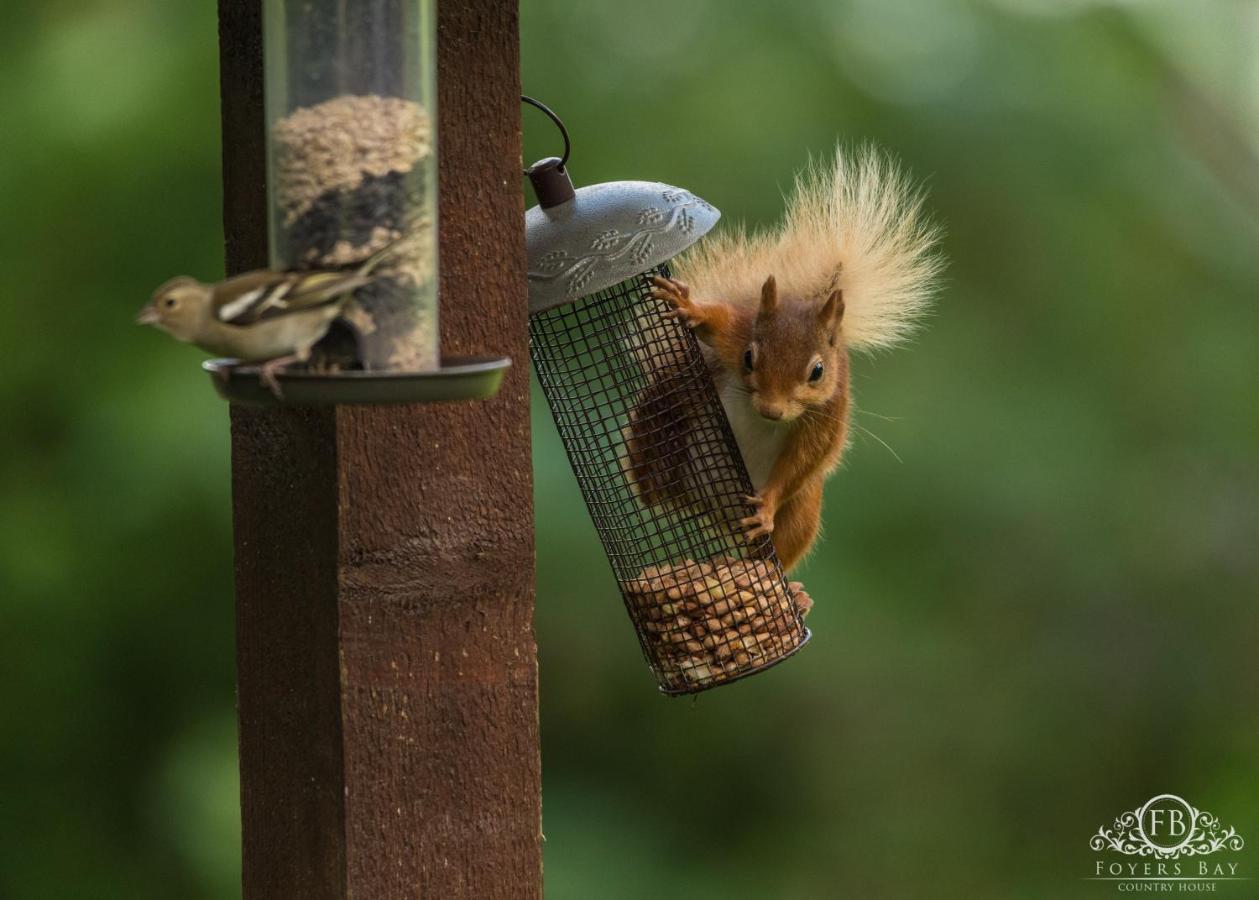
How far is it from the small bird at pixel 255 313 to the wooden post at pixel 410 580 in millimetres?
128

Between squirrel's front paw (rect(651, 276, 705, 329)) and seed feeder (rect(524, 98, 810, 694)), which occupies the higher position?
squirrel's front paw (rect(651, 276, 705, 329))

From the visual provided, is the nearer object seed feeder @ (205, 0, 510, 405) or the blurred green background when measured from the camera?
seed feeder @ (205, 0, 510, 405)

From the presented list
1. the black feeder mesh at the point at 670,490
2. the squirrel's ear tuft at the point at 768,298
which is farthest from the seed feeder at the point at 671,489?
the squirrel's ear tuft at the point at 768,298

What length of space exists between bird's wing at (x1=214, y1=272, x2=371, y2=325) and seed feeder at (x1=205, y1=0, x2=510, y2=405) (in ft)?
0.22

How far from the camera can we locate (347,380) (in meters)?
1.34

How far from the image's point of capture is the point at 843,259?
9.35ft

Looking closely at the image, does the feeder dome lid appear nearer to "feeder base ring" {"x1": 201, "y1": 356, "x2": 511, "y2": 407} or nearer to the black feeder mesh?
the black feeder mesh

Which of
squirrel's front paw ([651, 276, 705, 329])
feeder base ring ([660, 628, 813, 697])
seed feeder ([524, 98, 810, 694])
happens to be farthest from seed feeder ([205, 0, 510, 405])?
feeder base ring ([660, 628, 813, 697])

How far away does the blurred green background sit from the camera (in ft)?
10.4

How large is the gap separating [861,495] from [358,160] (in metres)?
2.44

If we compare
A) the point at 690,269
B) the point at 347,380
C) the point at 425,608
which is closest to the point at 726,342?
the point at 690,269

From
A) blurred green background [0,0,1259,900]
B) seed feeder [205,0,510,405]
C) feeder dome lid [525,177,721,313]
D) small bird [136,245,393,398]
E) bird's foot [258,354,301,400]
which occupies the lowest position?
blurred green background [0,0,1259,900]

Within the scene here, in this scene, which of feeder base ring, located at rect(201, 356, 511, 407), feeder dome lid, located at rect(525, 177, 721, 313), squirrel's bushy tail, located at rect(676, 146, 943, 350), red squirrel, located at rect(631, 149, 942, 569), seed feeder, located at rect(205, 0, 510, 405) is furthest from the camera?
squirrel's bushy tail, located at rect(676, 146, 943, 350)

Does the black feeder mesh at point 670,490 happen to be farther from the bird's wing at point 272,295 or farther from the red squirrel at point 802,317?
the bird's wing at point 272,295
